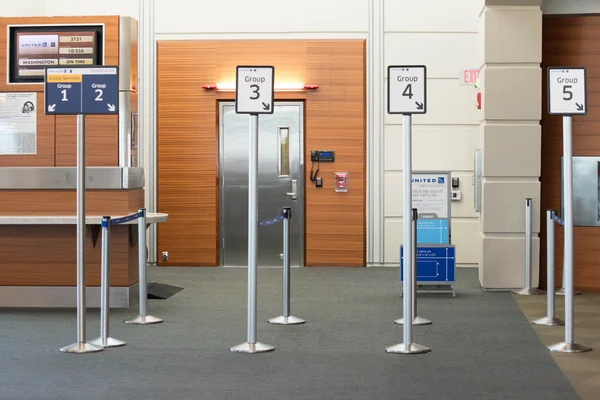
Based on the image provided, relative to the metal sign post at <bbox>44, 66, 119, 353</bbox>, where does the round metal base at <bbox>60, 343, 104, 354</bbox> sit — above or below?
below

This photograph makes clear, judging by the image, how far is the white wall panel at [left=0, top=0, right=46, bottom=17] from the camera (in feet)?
39.8

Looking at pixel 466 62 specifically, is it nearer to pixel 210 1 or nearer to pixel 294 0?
pixel 294 0

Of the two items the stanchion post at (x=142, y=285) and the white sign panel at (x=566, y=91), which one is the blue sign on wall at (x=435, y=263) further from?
the white sign panel at (x=566, y=91)

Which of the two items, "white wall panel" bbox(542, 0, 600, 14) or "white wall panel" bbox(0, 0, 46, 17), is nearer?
"white wall panel" bbox(542, 0, 600, 14)

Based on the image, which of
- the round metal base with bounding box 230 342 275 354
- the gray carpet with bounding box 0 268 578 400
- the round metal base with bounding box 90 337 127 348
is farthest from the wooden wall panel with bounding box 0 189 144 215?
the round metal base with bounding box 230 342 275 354

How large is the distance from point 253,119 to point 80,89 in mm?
1235

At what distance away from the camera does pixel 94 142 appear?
890cm

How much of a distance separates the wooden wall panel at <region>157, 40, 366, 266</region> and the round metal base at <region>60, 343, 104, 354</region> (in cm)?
588

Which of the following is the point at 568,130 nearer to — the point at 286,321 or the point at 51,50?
the point at 286,321

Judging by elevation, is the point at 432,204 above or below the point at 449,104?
below

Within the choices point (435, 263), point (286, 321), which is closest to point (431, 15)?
point (435, 263)

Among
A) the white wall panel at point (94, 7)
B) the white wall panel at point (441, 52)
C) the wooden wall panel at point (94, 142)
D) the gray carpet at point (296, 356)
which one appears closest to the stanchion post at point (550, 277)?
the gray carpet at point (296, 356)

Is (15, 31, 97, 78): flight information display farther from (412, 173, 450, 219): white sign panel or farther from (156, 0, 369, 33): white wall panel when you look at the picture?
(156, 0, 369, 33): white wall panel

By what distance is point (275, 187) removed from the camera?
1265 cm
